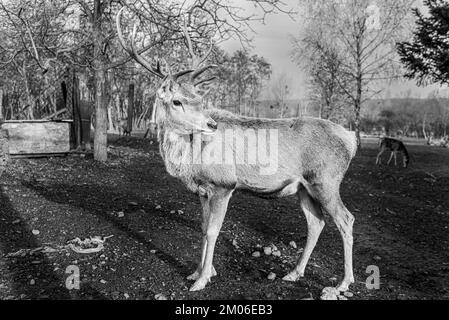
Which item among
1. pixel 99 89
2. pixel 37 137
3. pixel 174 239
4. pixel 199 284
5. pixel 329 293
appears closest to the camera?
pixel 329 293

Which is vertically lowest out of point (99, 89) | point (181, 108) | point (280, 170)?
point (280, 170)

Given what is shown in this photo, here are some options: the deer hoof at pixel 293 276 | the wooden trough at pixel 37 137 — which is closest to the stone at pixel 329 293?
the deer hoof at pixel 293 276

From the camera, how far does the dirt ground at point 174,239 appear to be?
453cm

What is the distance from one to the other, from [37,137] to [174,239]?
761cm

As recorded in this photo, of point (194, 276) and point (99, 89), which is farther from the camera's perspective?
point (99, 89)

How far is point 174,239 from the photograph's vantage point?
6.00 m

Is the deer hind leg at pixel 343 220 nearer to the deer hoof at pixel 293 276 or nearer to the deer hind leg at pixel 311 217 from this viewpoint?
the deer hind leg at pixel 311 217

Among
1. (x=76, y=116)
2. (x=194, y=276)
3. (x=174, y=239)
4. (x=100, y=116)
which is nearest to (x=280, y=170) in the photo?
(x=194, y=276)

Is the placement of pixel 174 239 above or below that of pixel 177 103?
below

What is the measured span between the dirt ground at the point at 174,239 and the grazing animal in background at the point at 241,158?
0.40 m

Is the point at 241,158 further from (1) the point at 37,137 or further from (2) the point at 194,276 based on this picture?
(1) the point at 37,137

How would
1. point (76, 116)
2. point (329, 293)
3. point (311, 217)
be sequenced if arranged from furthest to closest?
1. point (76, 116)
2. point (311, 217)
3. point (329, 293)

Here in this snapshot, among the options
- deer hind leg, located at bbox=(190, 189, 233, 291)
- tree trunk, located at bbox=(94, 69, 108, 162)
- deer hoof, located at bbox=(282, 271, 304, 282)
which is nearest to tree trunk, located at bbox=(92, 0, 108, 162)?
tree trunk, located at bbox=(94, 69, 108, 162)
